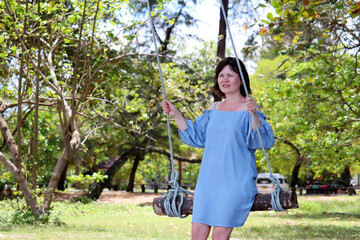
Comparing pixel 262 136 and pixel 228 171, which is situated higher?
pixel 262 136

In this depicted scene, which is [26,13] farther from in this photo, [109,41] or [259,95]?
[259,95]

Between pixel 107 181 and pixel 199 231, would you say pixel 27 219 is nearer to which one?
pixel 199 231

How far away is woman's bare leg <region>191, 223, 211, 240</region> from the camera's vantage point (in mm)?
3096

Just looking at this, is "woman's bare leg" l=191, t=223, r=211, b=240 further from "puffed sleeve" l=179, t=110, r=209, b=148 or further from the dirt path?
the dirt path

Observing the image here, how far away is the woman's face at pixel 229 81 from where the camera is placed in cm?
344

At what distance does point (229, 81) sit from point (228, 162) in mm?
630

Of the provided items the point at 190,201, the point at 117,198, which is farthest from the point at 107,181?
the point at 190,201

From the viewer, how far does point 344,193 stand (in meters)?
26.5

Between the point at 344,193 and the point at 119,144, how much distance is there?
42.6ft

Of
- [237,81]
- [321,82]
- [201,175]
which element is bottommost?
[201,175]

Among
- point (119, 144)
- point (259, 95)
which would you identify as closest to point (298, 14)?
point (259, 95)

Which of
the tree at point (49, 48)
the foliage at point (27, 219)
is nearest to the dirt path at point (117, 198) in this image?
the foliage at point (27, 219)

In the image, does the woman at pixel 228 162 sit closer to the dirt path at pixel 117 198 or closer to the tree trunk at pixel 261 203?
the tree trunk at pixel 261 203

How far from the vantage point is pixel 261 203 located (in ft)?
10.3
